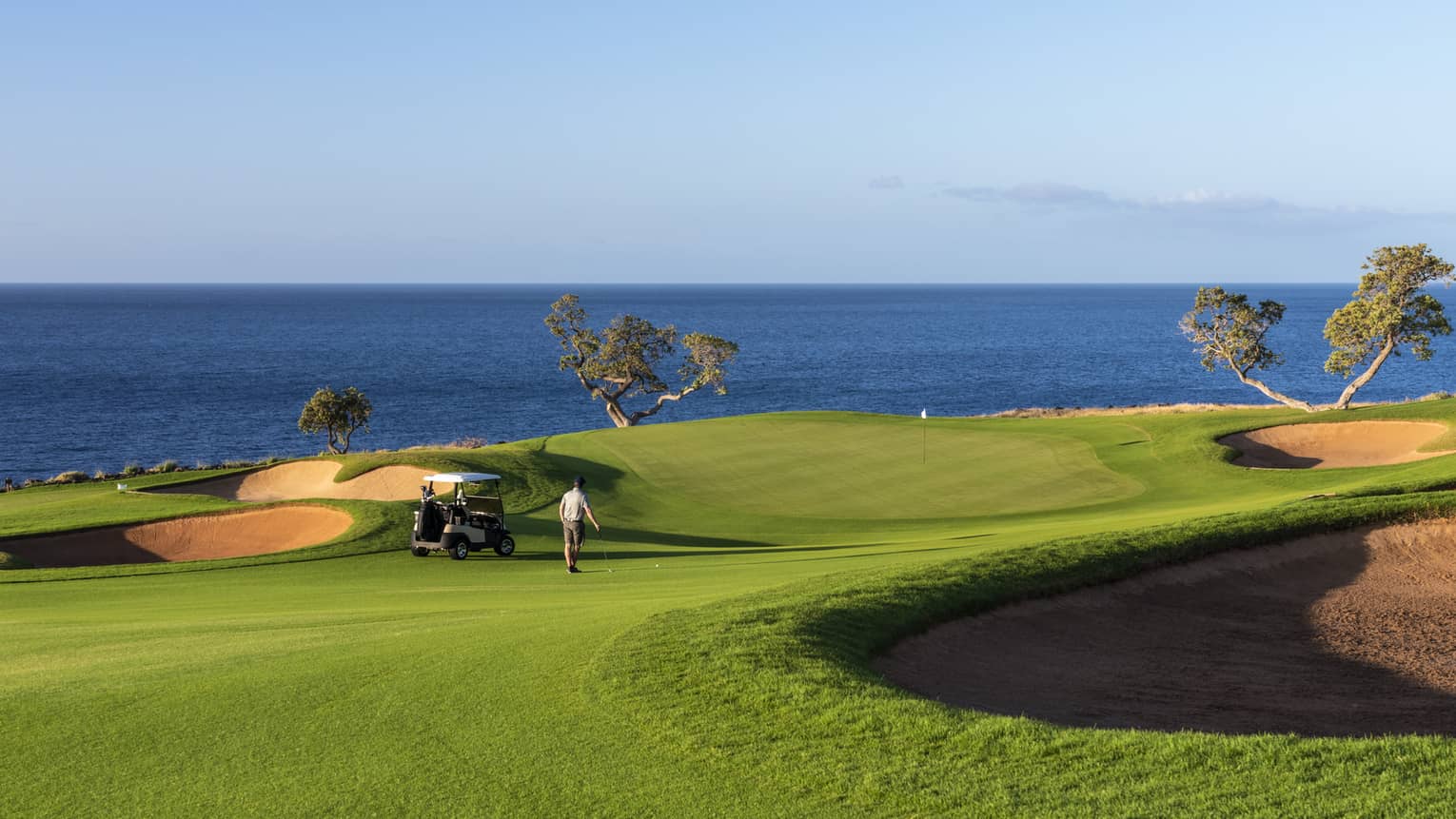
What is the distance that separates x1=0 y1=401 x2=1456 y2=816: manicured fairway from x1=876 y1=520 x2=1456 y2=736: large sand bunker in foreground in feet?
1.86

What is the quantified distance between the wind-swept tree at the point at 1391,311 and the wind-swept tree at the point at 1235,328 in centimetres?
440

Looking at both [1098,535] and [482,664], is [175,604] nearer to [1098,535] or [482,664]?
[482,664]

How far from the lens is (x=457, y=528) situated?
77.7ft

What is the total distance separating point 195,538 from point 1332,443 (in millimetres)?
34130

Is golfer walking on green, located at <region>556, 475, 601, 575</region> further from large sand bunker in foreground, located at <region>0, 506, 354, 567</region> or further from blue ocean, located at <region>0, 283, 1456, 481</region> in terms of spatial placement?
blue ocean, located at <region>0, 283, 1456, 481</region>

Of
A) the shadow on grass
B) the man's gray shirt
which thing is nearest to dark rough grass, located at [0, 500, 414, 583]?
the shadow on grass

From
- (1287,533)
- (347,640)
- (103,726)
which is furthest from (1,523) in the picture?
(1287,533)

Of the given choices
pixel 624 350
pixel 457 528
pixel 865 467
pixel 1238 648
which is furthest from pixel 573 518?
pixel 624 350

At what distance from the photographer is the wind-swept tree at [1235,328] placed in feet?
180

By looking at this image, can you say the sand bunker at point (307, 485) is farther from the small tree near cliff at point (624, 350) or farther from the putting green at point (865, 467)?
the small tree near cliff at point (624, 350)

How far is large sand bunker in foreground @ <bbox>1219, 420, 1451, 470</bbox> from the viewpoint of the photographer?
121 feet

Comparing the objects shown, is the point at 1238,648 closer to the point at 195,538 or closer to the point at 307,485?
the point at 195,538

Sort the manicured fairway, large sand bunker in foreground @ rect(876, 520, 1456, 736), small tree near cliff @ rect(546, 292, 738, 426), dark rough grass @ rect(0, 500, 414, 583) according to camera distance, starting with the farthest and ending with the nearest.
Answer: small tree near cliff @ rect(546, 292, 738, 426) → dark rough grass @ rect(0, 500, 414, 583) → large sand bunker in foreground @ rect(876, 520, 1456, 736) → the manicured fairway

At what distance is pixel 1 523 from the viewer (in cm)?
2802
